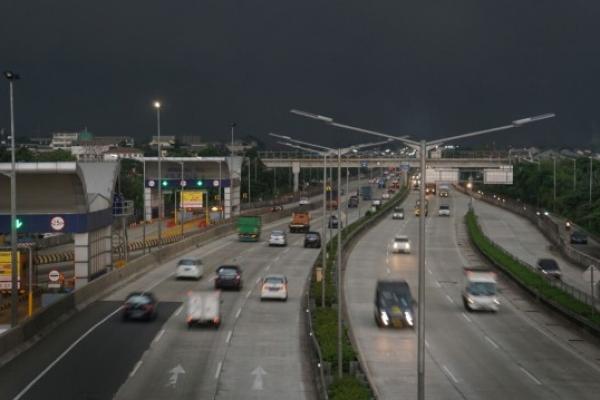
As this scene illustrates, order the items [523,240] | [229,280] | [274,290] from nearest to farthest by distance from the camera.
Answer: [274,290]
[229,280]
[523,240]

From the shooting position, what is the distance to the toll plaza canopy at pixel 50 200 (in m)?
43.6

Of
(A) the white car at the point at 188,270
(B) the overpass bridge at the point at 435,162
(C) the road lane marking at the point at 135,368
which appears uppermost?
(B) the overpass bridge at the point at 435,162

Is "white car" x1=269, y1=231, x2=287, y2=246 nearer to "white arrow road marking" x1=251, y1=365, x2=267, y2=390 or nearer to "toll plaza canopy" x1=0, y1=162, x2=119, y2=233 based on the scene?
"toll plaza canopy" x1=0, y1=162, x2=119, y2=233

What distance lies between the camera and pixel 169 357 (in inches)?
1228

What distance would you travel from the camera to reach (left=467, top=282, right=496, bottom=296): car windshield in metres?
44.6

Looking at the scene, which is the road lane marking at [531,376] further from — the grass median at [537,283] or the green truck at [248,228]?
the green truck at [248,228]

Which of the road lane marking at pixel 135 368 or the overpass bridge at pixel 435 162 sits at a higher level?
the overpass bridge at pixel 435 162

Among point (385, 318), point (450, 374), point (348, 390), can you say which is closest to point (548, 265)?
point (385, 318)

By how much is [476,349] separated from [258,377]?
32.1 feet

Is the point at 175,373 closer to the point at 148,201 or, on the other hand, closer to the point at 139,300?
the point at 139,300

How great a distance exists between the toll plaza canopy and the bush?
23.3 meters

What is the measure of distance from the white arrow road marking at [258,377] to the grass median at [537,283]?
15.3m

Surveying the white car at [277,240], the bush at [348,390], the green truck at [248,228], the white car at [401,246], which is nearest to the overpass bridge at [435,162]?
the green truck at [248,228]

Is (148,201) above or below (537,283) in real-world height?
above
